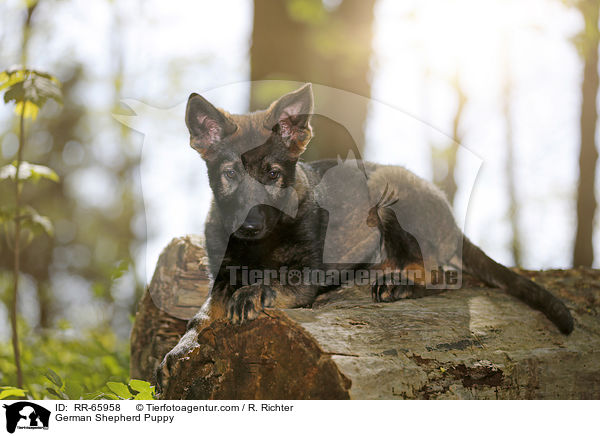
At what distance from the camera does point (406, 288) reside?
12.7ft

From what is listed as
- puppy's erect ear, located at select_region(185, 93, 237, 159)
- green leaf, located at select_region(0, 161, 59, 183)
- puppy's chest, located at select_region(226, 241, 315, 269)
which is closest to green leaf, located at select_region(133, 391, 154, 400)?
puppy's chest, located at select_region(226, 241, 315, 269)

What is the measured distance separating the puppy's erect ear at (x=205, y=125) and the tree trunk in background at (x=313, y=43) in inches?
84.7

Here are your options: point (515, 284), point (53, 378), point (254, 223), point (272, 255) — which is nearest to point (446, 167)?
point (515, 284)

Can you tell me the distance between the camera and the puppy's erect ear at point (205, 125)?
3080 millimetres

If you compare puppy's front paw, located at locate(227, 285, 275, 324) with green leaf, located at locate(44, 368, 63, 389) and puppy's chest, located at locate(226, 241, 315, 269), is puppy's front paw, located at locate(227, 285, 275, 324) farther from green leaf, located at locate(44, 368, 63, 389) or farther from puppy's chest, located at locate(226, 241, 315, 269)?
green leaf, located at locate(44, 368, 63, 389)

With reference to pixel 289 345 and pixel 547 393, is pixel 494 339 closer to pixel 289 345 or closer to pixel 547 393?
pixel 547 393

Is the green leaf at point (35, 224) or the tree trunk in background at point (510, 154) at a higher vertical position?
the tree trunk in background at point (510, 154)

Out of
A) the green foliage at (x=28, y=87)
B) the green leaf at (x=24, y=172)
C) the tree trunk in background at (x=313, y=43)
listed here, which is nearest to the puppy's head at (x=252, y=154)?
the green foliage at (x=28, y=87)

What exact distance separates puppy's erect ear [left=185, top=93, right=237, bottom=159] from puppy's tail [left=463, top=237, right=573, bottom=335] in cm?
257

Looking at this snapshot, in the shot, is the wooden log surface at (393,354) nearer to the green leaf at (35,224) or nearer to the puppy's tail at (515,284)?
the puppy's tail at (515,284)

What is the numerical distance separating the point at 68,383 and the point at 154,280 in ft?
3.94

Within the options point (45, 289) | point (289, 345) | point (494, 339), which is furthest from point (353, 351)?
point (45, 289)

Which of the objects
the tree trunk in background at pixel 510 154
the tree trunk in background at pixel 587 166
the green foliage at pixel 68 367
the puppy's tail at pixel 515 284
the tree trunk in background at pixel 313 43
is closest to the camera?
the puppy's tail at pixel 515 284
